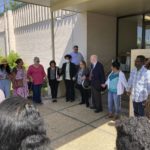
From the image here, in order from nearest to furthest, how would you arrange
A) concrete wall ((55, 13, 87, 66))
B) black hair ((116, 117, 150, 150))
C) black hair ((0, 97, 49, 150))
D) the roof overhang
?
black hair ((0, 97, 49, 150)), black hair ((116, 117, 150, 150)), the roof overhang, concrete wall ((55, 13, 87, 66))

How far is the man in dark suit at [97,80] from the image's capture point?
5.60m

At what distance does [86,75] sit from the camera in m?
6.28

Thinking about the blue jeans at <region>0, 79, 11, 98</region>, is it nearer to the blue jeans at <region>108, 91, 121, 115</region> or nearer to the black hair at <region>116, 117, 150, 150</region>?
the blue jeans at <region>108, 91, 121, 115</region>

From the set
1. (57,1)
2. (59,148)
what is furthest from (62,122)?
(57,1)

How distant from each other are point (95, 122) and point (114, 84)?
1.03 meters

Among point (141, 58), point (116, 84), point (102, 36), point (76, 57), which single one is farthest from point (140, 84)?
point (102, 36)

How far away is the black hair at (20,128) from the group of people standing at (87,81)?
3430 millimetres

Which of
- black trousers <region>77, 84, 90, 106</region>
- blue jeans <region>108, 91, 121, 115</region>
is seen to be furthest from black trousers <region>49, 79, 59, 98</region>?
blue jeans <region>108, 91, 121, 115</region>

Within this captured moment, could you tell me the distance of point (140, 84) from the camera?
4125mm

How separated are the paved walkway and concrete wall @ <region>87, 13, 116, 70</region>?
2.55 meters

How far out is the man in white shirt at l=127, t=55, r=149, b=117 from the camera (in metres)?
4.10

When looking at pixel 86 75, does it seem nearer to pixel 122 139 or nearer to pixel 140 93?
pixel 140 93

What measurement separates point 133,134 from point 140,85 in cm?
315

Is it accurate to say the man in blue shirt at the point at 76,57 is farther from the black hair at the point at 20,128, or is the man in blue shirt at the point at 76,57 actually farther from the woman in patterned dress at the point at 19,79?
the black hair at the point at 20,128
